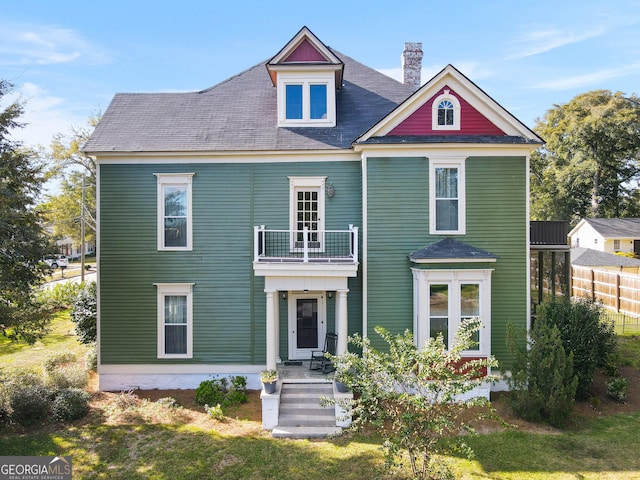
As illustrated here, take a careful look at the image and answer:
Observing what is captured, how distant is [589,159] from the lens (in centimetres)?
4106

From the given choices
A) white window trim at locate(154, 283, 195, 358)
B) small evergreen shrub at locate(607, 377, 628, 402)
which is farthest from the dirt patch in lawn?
white window trim at locate(154, 283, 195, 358)

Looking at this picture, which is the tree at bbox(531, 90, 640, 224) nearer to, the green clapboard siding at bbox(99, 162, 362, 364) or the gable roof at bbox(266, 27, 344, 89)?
the gable roof at bbox(266, 27, 344, 89)

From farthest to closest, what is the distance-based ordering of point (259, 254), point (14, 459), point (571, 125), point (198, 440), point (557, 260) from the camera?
point (571, 125), point (557, 260), point (259, 254), point (198, 440), point (14, 459)

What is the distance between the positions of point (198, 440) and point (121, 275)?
19.4ft

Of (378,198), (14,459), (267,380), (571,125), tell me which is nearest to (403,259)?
(378,198)

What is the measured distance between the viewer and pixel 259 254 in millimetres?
11875

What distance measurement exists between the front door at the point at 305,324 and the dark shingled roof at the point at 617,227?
35.2 m

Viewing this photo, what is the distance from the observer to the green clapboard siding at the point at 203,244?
1225cm

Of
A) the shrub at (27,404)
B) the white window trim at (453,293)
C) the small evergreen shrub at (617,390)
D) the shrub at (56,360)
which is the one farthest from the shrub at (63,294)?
the small evergreen shrub at (617,390)

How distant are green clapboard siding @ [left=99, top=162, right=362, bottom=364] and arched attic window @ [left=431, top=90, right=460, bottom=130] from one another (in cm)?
275

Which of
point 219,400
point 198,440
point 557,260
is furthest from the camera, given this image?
point 557,260

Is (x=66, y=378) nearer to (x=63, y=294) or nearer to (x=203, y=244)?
(x=203, y=244)

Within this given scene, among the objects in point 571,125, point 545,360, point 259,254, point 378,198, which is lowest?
point 545,360

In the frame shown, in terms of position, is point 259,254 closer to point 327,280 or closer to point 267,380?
point 327,280
